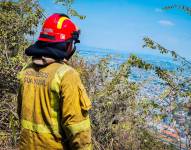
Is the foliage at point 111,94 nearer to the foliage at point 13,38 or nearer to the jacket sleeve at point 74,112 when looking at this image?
the foliage at point 13,38

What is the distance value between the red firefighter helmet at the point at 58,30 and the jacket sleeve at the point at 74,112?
0.34 metres

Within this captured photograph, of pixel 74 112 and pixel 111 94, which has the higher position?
pixel 74 112

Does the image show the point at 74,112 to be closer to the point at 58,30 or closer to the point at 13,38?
the point at 58,30

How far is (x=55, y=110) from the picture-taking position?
3.95 metres

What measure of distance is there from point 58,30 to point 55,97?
609 millimetres

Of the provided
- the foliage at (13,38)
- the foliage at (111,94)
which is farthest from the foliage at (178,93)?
the foliage at (13,38)

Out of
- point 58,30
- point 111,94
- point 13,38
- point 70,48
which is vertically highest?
point 58,30

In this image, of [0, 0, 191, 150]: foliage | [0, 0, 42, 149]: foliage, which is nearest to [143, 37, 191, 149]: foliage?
[0, 0, 191, 150]: foliage

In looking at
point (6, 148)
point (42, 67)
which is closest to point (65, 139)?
point (42, 67)

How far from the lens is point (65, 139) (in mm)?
4039

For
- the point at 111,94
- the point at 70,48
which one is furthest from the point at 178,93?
the point at 70,48

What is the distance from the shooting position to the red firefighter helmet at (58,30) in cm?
399

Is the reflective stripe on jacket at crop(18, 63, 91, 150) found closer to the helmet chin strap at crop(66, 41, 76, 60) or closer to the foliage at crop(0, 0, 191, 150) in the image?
the helmet chin strap at crop(66, 41, 76, 60)

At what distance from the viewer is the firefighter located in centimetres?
386
